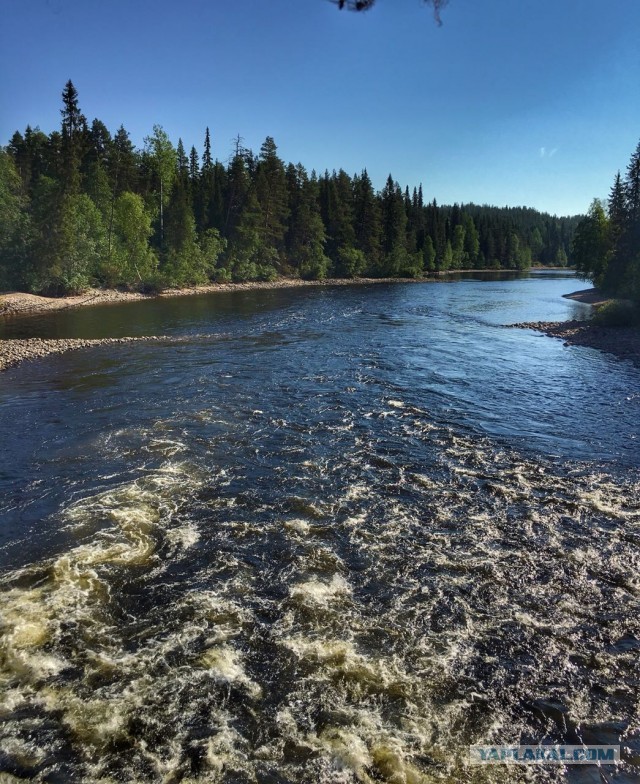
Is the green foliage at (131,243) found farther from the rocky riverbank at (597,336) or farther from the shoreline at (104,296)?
the rocky riverbank at (597,336)

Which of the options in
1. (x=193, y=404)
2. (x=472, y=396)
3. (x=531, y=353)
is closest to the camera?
(x=193, y=404)

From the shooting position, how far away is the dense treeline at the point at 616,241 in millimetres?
45459

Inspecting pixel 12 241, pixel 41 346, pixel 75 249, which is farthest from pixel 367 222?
pixel 41 346

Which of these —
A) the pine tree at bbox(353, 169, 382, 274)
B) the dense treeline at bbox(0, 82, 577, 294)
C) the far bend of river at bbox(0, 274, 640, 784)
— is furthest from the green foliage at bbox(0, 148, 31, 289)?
the pine tree at bbox(353, 169, 382, 274)

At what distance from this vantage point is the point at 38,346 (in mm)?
26141

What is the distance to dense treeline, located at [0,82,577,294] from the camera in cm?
4412

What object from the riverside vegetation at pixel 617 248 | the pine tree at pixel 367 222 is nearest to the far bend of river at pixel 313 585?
the riverside vegetation at pixel 617 248

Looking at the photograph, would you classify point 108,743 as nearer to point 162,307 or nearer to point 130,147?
point 162,307

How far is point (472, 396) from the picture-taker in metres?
18.6

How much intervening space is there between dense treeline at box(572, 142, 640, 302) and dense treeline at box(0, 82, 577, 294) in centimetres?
3366

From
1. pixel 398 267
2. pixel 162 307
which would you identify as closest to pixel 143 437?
pixel 162 307

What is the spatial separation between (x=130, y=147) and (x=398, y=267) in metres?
52.1

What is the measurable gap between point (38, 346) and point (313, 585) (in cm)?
2440

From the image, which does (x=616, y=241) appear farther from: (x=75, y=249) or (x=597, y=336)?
(x=75, y=249)
